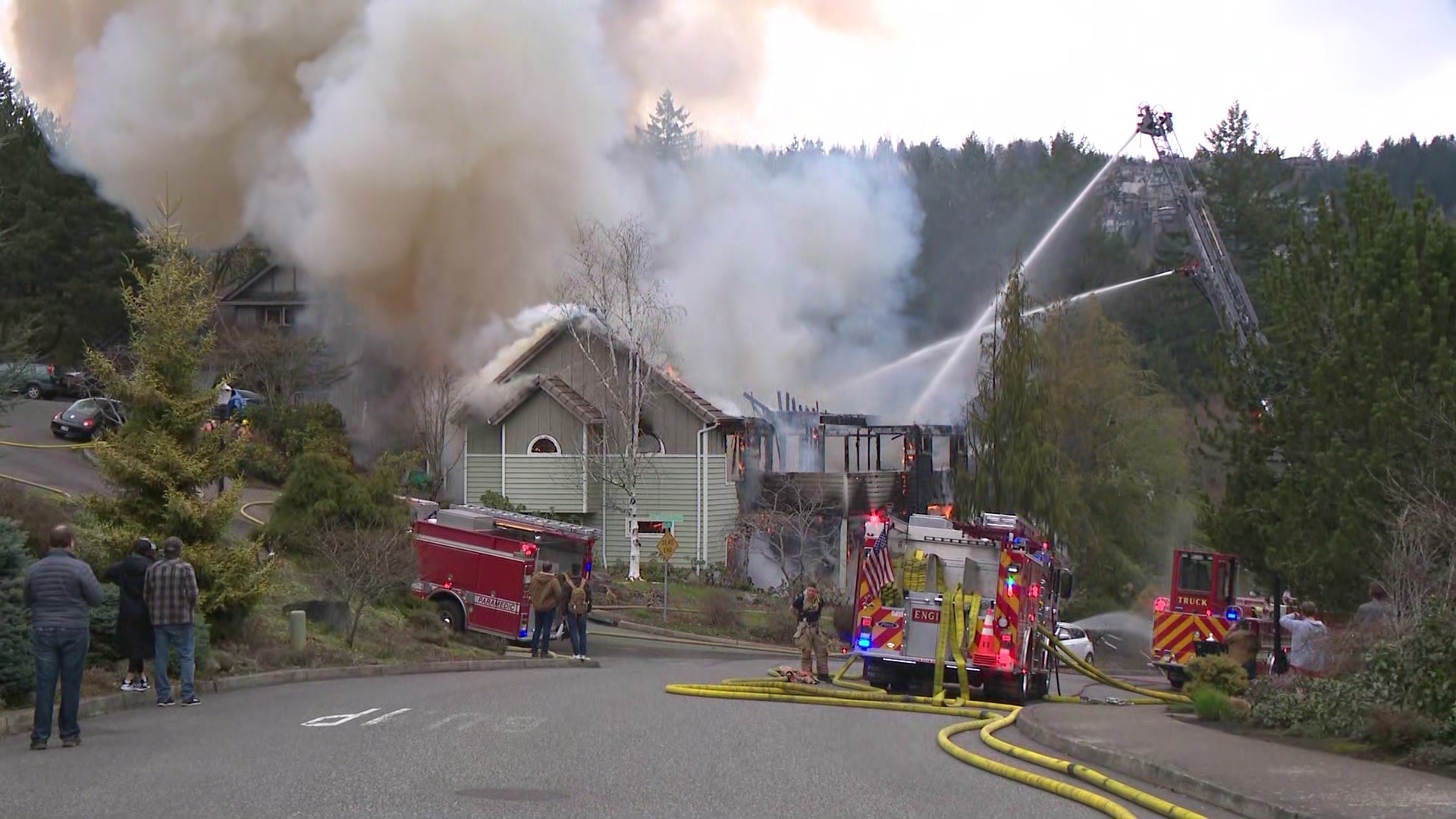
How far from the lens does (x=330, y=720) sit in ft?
44.1

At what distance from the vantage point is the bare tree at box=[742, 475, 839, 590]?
42438mm

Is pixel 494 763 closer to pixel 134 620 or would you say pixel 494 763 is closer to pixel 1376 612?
pixel 134 620

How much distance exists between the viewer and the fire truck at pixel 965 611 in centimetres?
1969

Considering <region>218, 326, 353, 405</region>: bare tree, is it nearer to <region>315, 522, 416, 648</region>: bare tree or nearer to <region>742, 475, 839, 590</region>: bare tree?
<region>742, 475, 839, 590</region>: bare tree

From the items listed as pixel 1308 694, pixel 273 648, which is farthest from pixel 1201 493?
pixel 273 648

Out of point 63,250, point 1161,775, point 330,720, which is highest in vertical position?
point 63,250

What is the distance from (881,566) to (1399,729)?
9.28 m

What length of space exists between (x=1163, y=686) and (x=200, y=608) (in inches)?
683

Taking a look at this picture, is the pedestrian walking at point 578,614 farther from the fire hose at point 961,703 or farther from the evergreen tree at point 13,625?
the evergreen tree at point 13,625

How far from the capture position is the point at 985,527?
20359 mm

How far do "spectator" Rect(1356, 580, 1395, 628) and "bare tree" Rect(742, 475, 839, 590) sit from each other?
25.6 m

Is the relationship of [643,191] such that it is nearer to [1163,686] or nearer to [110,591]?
[1163,686]

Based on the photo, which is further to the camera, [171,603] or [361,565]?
[361,565]

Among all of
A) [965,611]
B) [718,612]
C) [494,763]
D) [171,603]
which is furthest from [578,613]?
[494,763]
